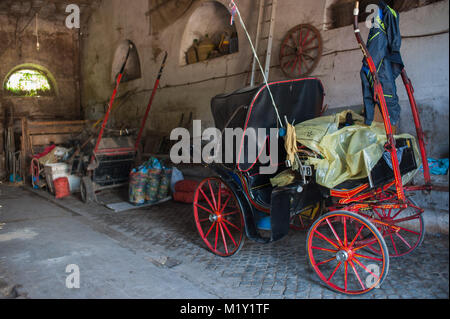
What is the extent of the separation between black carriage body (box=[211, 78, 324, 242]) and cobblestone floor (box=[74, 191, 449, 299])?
0.36 m

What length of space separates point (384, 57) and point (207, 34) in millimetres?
5735

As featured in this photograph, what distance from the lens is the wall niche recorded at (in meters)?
7.59

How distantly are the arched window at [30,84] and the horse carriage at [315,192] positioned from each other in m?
11.5

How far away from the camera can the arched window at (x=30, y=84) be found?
1325cm

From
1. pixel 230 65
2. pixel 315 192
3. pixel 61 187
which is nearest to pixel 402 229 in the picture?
pixel 315 192

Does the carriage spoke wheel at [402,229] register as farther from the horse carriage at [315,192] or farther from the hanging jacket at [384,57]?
the hanging jacket at [384,57]

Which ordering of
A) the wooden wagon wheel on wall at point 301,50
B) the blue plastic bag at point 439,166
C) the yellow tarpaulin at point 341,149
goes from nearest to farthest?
the yellow tarpaulin at point 341,149 → the blue plastic bag at point 439,166 → the wooden wagon wheel on wall at point 301,50

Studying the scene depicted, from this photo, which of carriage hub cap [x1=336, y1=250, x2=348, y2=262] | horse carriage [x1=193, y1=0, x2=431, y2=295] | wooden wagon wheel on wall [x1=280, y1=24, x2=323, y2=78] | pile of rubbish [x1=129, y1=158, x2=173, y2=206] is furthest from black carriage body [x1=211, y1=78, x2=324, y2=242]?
Answer: pile of rubbish [x1=129, y1=158, x2=173, y2=206]

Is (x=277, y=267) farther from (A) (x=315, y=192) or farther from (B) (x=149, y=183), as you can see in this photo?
(B) (x=149, y=183)

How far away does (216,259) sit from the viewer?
3799 millimetres

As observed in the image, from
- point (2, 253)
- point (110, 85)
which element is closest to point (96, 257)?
point (2, 253)

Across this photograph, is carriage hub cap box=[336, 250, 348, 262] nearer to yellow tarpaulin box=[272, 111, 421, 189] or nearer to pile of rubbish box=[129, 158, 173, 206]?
yellow tarpaulin box=[272, 111, 421, 189]

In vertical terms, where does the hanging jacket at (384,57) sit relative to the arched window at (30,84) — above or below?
below

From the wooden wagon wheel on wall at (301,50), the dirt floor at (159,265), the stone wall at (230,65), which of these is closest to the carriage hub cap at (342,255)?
the dirt floor at (159,265)
